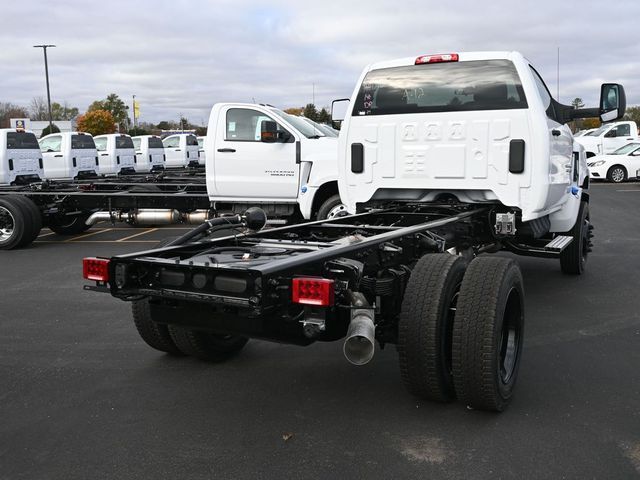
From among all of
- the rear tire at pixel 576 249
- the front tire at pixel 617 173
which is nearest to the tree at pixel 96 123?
the front tire at pixel 617 173

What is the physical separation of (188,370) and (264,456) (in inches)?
56.6

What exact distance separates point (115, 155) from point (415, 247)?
21.2m

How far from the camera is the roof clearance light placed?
6047 mm

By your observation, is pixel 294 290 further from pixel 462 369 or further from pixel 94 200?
pixel 94 200

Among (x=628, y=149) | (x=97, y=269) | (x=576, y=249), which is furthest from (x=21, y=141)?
(x=628, y=149)

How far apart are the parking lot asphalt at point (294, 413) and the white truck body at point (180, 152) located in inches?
913

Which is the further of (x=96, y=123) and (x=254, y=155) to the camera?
(x=96, y=123)

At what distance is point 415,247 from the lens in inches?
181

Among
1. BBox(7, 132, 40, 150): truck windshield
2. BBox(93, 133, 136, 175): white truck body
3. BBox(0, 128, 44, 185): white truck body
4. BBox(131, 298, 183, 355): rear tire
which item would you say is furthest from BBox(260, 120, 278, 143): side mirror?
BBox(93, 133, 136, 175): white truck body

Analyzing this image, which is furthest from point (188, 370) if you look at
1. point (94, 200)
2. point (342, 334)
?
point (94, 200)

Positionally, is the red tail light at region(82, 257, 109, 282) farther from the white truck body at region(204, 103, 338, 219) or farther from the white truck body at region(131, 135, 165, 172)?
the white truck body at region(131, 135, 165, 172)

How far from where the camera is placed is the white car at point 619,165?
23.5 meters

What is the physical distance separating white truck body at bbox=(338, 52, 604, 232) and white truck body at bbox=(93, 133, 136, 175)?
19.2 metres

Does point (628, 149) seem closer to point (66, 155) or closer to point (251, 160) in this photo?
point (251, 160)
